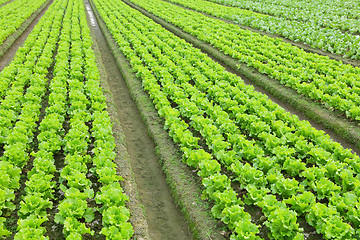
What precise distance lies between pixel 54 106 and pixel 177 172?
5.84 meters

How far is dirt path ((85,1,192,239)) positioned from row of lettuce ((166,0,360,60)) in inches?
615

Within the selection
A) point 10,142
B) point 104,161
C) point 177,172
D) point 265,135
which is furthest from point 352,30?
point 10,142

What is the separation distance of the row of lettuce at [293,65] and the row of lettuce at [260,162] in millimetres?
3039

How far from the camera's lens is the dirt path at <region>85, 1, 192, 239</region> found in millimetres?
7504

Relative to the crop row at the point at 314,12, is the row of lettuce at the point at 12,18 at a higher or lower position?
lower

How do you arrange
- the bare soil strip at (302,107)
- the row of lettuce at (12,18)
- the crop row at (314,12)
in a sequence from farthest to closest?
the crop row at (314,12), the row of lettuce at (12,18), the bare soil strip at (302,107)

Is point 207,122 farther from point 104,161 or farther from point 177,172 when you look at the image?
point 104,161

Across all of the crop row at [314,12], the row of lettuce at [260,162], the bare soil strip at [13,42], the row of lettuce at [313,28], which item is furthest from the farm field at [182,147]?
the crop row at [314,12]

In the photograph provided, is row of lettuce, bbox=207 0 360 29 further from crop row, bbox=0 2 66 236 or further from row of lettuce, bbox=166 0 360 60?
crop row, bbox=0 2 66 236

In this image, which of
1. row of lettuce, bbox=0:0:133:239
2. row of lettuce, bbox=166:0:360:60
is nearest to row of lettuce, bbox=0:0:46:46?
row of lettuce, bbox=0:0:133:239

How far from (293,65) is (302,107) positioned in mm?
3928

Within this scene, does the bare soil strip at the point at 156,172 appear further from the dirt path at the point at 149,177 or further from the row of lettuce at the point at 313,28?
the row of lettuce at the point at 313,28

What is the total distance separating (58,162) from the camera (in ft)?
28.1

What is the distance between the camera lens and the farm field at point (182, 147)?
21.4 feet
